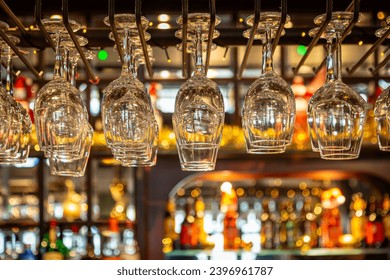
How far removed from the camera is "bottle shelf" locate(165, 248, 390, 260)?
14.6 feet

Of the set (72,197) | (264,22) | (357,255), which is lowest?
(357,255)

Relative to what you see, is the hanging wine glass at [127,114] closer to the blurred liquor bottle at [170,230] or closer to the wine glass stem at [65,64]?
the wine glass stem at [65,64]

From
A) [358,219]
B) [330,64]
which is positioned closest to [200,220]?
[358,219]

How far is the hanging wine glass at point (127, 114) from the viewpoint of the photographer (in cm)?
143

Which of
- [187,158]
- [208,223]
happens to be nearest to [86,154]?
[187,158]

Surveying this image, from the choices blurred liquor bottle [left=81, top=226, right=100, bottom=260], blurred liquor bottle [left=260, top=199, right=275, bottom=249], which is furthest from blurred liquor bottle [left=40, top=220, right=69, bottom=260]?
blurred liquor bottle [left=260, top=199, right=275, bottom=249]

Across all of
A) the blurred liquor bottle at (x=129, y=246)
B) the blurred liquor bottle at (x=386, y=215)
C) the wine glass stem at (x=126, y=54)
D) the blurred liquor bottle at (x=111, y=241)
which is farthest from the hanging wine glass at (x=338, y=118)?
the blurred liquor bottle at (x=386, y=215)

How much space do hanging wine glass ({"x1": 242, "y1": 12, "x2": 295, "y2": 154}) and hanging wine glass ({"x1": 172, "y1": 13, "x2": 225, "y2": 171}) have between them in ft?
0.19

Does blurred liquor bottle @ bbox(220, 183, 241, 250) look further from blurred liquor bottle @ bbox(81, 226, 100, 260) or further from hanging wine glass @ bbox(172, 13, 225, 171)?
hanging wine glass @ bbox(172, 13, 225, 171)

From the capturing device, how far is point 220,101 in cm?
144

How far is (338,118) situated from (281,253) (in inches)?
124

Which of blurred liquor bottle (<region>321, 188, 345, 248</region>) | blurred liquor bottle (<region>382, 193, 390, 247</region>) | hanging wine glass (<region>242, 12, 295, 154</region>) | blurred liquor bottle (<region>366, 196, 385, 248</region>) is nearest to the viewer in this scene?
hanging wine glass (<region>242, 12, 295, 154</region>)
